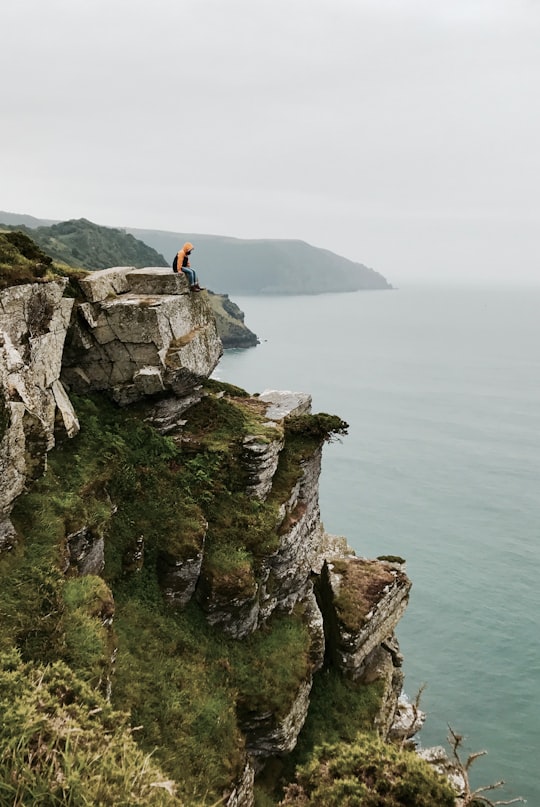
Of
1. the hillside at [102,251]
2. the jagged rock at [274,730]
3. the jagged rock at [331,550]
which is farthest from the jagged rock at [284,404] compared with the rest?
the hillside at [102,251]

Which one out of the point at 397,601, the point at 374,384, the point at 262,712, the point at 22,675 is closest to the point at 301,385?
the point at 374,384

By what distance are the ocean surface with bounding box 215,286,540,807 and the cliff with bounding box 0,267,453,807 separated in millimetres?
16494

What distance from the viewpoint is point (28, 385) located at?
1798 cm

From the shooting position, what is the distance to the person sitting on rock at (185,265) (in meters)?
25.7

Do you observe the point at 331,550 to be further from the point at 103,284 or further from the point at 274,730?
the point at 103,284

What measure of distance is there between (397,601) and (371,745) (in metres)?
17.6

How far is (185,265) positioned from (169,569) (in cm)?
1550

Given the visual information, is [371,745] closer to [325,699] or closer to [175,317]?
[325,699]

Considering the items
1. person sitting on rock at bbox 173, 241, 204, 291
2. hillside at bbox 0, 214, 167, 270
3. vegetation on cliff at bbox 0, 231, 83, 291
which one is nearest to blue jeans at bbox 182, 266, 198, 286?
person sitting on rock at bbox 173, 241, 204, 291

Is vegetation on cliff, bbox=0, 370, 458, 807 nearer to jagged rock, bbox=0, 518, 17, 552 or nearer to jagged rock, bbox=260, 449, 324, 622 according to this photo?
jagged rock, bbox=0, 518, 17, 552

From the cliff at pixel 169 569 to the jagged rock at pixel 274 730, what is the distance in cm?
8

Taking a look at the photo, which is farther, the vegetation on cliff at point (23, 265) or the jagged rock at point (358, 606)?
the jagged rock at point (358, 606)

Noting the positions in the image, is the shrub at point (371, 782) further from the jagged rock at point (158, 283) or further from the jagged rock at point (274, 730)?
the jagged rock at point (158, 283)

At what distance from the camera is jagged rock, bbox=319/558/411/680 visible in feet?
82.9
